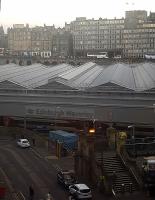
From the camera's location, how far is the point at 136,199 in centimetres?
2020

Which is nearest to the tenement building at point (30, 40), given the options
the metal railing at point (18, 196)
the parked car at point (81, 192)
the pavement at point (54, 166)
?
the pavement at point (54, 166)

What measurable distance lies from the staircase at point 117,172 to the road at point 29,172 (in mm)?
2237

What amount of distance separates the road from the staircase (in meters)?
2.24

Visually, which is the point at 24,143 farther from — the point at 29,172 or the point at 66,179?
the point at 66,179

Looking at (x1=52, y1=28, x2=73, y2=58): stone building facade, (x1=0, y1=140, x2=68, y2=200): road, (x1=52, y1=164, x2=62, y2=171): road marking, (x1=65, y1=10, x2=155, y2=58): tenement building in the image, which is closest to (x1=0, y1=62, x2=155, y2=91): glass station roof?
(x1=0, y1=140, x2=68, y2=200): road

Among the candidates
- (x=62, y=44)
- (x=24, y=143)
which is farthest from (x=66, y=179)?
(x=62, y=44)

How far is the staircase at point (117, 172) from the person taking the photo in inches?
830

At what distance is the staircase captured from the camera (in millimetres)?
21078

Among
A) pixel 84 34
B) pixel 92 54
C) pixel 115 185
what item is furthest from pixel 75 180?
pixel 84 34

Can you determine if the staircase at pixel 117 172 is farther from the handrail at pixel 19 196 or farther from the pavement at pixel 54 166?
the handrail at pixel 19 196

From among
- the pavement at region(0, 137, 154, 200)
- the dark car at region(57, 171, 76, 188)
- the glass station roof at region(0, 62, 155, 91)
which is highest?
the glass station roof at region(0, 62, 155, 91)

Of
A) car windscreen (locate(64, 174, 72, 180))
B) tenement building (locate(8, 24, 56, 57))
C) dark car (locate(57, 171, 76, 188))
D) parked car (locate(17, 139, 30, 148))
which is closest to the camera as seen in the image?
dark car (locate(57, 171, 76, 188))

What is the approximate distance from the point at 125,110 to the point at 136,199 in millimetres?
16199

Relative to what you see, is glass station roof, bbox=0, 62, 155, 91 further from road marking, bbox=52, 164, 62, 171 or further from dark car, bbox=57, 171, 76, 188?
dark car, bbox=57, 171, 76, 188
